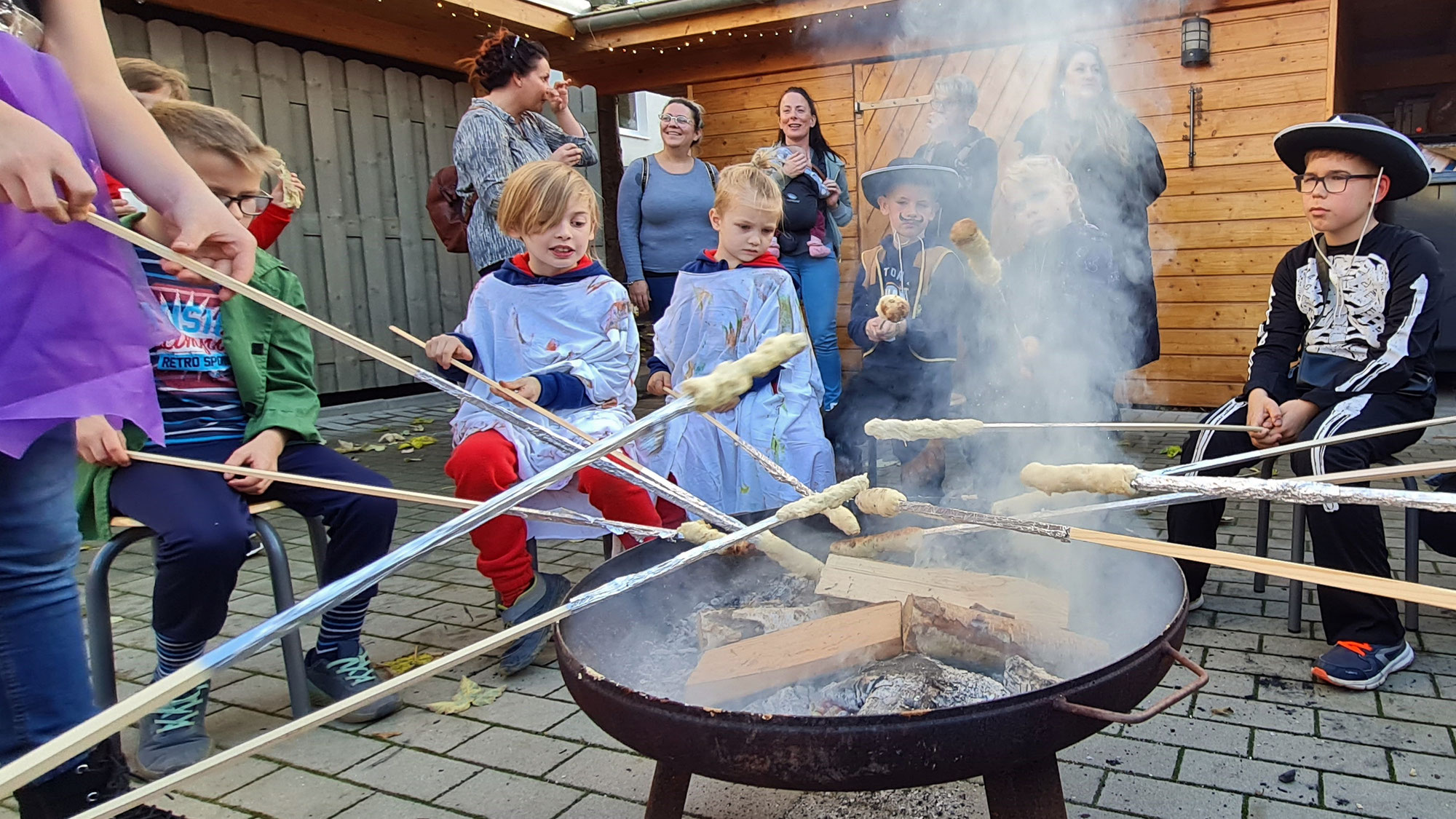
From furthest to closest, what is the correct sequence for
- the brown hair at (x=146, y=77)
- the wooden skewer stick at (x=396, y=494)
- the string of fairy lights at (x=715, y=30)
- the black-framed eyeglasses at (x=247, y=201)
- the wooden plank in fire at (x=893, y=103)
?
the wooden plank in fire at (x=893, y=103) → the string of fairy lights at (x=715, y=30) → the brown hair at (x=146, y=77) → the black-framed eyeglasses at (x=247, y=201) → the wooden skewer stick at (x=396, y=494)

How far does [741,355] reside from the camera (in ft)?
11.1

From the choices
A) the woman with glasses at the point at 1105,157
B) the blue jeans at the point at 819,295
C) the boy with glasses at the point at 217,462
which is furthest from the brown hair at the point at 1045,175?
the boy with glasses at the point at 217,462

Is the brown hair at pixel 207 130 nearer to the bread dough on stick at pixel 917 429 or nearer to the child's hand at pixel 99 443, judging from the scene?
the child's hand at pixel 99 443

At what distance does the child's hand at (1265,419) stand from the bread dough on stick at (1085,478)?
1725 millimetres

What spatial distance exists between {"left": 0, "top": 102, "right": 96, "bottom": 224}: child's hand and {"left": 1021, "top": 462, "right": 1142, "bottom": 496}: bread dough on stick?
1436 mm

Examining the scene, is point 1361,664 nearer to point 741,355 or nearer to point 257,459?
point 741,355

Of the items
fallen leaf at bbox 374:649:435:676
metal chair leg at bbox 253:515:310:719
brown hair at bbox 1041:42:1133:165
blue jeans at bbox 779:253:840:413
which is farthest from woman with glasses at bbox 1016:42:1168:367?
metal chair leg at bbox 253:515:310:719

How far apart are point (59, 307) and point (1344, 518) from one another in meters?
3.08

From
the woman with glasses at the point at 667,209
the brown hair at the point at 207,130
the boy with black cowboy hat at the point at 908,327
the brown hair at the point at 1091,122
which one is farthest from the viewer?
the woman with glasses at the point at 667,209

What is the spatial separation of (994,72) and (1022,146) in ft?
4.94

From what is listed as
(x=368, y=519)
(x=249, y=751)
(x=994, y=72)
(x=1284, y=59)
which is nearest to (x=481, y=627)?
(x=368, y=519)

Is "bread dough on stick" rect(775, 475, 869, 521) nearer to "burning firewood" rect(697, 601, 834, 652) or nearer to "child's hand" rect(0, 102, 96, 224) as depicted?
"burning firewood" rect(697, 601, 834, 652)

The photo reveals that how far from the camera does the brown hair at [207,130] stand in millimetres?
2320

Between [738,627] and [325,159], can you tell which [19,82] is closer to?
[738,627]
